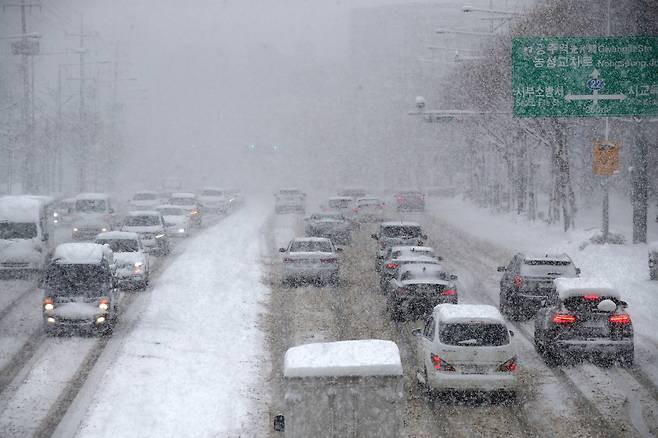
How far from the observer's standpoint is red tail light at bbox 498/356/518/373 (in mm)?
14688

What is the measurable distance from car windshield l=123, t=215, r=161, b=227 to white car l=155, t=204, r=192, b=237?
6.58 meters

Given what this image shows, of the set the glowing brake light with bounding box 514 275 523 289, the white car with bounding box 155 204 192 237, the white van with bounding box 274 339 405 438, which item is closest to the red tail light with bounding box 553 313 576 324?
the glowing brake light with bounding box 514 275 523 289

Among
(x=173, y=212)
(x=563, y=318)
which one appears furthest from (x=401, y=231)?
(x=173, y=212)

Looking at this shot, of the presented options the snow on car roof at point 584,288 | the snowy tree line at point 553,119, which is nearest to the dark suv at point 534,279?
the snow on car roof at point 584,288

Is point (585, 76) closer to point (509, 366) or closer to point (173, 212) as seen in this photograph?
point (509, 366)

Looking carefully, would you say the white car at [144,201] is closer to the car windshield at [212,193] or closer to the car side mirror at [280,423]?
the car windshield at [212,193]

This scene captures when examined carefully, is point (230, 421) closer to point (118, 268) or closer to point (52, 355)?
point (52, 355)

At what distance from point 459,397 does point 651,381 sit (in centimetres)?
372

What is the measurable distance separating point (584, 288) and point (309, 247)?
41.1ft

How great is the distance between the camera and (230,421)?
14.3 m

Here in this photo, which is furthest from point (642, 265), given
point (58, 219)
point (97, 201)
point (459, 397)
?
point (58, 219)

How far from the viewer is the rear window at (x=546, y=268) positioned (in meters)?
22.4

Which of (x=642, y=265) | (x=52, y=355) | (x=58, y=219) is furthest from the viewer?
(x=58, y=219)

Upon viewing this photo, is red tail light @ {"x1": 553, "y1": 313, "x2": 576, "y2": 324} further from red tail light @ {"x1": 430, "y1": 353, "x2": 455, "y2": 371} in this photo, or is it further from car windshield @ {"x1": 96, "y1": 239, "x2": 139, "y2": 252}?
car windshield @ {"x1": 96, "y1": 239, "x2": 139, "y2": 252}
